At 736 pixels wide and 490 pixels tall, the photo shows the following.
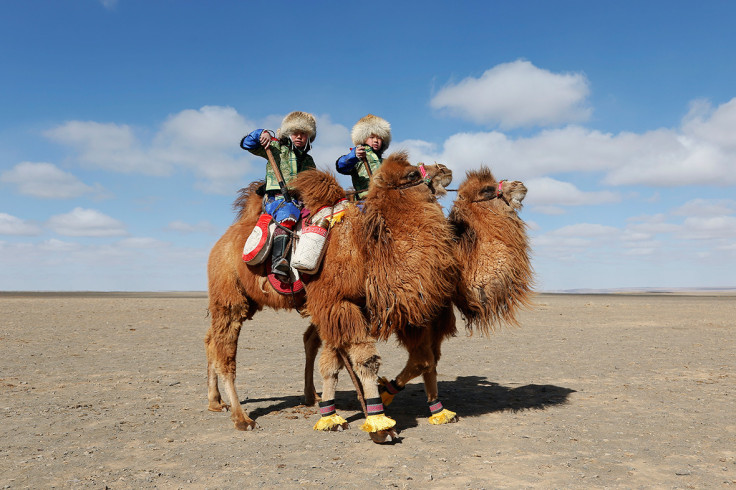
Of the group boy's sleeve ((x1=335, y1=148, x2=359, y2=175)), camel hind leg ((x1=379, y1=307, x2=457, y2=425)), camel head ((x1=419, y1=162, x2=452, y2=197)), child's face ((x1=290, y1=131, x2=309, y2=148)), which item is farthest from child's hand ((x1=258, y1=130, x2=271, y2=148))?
camel hind leg ((x1=379, y1=307, x2=457, y2=425))

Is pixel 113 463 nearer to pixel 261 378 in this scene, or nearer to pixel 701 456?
pixel 261 378

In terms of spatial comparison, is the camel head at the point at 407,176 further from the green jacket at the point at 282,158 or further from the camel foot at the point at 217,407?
the camel foot at the point at 217,407

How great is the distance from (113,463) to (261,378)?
185 inches

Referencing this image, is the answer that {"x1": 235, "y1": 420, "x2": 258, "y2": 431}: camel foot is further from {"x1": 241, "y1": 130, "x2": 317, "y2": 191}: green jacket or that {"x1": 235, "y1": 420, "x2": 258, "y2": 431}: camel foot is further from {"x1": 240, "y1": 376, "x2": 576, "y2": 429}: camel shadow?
{"x1": 241, "y1": 130, "x2": 317, "y2": 191}: green jacket

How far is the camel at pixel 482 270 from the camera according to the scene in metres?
5.96

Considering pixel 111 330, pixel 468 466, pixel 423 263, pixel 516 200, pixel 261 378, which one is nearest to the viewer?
pixel 468 466

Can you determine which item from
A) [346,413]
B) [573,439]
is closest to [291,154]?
[346,413]

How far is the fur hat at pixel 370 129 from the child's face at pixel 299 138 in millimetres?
650

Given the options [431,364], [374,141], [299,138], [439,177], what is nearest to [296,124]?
[299,138]

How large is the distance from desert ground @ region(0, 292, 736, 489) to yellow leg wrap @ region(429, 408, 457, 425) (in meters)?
0.14

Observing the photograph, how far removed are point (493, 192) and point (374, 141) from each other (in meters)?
1.50

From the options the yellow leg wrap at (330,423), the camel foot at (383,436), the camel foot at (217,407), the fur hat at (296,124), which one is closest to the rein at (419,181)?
the fur hat at (296,124)

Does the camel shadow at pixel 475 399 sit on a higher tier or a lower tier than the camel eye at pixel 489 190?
lower

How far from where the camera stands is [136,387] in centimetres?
860
